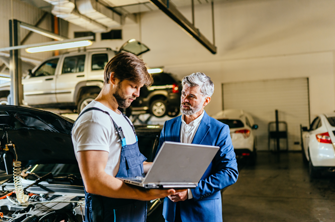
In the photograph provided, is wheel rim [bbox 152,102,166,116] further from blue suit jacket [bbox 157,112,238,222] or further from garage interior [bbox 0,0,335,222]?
blue suit jacket [bbox 157,112,238,222]

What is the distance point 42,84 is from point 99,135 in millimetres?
7316

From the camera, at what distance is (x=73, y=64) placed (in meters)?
7.39

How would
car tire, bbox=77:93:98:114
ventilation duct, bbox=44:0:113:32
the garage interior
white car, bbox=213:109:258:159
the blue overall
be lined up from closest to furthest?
the blue overall < car tire, bbox=77:93:98:114 < white car, bbox=213:109:258:159 < ventilation duct, bbox=44:0:113:32 < the garage interior

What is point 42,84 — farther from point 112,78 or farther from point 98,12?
point 112,78

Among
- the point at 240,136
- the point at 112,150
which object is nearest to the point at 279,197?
the point at 240,136

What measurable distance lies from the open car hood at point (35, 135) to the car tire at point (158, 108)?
19.7ft

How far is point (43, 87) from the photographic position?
25.0 feet

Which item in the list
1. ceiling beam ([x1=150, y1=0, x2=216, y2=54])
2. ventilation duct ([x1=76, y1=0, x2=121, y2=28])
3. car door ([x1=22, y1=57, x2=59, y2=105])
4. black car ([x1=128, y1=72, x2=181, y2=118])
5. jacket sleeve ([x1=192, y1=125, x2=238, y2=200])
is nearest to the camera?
jacket sleeve ([x1=192, y1=125, x2=238, y2=200])

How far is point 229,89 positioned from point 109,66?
437 inches

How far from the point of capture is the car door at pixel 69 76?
729cm

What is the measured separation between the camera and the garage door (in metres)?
11.0

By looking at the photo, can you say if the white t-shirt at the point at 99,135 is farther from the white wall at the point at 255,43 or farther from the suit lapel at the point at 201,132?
the white wall at the point at 255,43

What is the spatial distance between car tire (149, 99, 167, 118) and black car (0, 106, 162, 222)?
18.9 feet

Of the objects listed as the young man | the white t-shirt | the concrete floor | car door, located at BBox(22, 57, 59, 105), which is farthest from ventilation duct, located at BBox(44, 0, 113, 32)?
the white t-shirt
